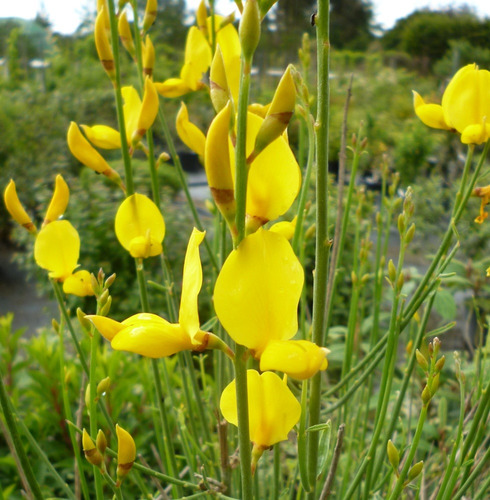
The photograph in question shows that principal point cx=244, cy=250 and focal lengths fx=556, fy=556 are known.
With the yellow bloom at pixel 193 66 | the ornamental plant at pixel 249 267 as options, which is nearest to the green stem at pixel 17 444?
the ornamental plant at pixel 249 267

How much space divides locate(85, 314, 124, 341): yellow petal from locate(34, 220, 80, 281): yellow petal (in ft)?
0.71

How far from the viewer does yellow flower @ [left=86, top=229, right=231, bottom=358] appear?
0.28 metres

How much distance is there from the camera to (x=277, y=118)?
27cm

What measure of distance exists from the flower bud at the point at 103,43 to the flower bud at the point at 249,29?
0.26 m

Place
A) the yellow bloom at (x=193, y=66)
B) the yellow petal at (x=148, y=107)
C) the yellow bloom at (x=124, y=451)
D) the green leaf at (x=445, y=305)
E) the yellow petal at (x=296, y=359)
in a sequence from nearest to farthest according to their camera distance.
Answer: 1. the yellow petal at (x=296, y=359)
2. the yellow bloom at (x=124, y=451)
3. the yellow petal at (x=148, y=107)
4. the yellow bloom at (x=193, y=66)
5. the green leaf at (x=445, y=305)

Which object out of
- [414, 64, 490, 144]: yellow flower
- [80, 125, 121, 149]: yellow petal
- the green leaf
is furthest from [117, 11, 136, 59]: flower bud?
the green leaf

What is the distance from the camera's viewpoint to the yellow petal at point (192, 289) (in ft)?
0.93

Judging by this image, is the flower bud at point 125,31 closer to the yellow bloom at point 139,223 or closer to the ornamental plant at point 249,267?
the ornamental plant at point 249,267

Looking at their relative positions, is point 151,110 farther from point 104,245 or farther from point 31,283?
point 31,283

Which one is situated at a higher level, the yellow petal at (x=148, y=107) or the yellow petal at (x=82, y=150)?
the yellow petal at (x=148, y=107)

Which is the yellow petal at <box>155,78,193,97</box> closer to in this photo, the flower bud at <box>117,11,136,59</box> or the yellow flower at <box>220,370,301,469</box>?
the flower bud at <box>117,11,136,59</box>

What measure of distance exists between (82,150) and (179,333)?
0.26 metres

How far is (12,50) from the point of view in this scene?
683cm

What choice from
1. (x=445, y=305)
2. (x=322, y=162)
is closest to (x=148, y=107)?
(x=322, y=162)
